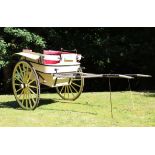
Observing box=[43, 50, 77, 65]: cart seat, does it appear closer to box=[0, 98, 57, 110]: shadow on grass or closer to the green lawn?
the green lawn

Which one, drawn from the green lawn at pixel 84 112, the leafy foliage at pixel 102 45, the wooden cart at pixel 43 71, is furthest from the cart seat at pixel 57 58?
Result: the leafy foliage at pixel 102 45

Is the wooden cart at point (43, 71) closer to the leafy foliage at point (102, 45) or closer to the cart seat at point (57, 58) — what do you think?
the cart seat at point (57, 58)

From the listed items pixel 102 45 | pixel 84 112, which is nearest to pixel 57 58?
pixel 84 112

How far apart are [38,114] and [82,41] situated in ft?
22.9

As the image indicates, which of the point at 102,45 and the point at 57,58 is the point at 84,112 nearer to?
the point at 57,58

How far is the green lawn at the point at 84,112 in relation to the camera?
804cm


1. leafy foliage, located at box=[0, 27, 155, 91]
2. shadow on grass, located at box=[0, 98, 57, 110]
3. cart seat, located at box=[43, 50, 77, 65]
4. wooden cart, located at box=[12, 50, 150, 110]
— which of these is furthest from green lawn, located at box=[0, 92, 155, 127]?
leafy foliage, located at box=[0, 27, 155, 91]

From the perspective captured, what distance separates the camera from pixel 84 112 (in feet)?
29.5
